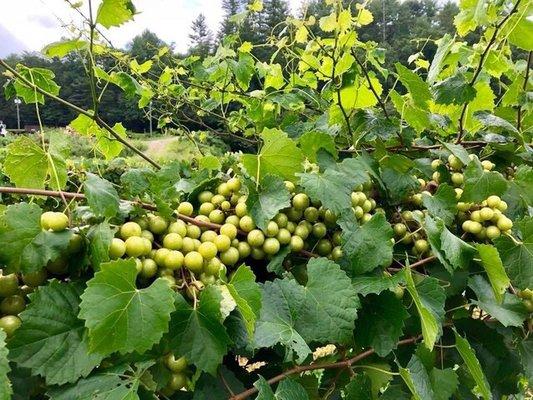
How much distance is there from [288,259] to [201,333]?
36 cm

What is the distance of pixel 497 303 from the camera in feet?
3.92

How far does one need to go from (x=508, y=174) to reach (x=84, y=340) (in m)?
1.40

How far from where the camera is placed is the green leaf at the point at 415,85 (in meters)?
1.33

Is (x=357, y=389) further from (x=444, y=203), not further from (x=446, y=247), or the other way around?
(x=444, y=203)

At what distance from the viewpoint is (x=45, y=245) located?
807 mm

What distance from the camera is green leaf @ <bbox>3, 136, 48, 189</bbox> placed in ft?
3.20

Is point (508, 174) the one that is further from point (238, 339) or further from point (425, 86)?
point (238, 339)

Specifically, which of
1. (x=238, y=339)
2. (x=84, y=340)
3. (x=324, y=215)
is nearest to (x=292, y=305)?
(x=238, y=339)

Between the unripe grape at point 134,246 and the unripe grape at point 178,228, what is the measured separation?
9 centimetres

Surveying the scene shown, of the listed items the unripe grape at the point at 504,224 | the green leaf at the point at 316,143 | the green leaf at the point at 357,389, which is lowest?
the green leaf at the point at 357,389

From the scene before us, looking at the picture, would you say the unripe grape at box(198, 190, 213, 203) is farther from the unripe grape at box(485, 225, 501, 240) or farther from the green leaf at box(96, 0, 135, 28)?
the unripe grape at box(485, 225, 501, 240)

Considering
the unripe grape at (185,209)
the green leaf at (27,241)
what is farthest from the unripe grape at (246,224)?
the green leaf at (27,241)

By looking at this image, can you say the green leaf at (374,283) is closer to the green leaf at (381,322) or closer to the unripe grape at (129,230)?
the green leaf at (381,322)

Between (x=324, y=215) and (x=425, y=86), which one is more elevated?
(x=425, y=86)
